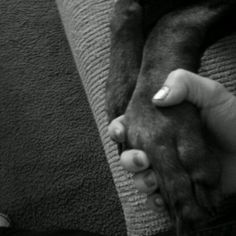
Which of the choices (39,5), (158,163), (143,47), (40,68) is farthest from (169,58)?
(39,5)

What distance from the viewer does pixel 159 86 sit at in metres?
0.58

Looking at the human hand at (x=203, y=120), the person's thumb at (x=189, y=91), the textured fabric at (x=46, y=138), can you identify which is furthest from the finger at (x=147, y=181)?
the textured fabric at (x=46, y=138)

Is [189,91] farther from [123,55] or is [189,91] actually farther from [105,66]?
[105,66]

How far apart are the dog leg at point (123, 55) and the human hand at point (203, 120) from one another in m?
0.07

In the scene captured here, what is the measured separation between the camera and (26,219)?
1282 millimetres

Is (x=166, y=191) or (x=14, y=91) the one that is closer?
(x=166, y=191)

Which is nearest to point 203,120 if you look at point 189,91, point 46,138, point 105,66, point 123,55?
point 189,91

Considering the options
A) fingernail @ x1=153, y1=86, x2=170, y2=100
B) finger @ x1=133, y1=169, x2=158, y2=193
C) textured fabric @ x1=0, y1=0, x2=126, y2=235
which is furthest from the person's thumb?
textured fabric @ x1=0, y1=0, x2=126, y2=235

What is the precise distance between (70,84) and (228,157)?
0.90 metres

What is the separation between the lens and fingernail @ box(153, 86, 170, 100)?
1.73 feet

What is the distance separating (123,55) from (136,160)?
226 millimetres

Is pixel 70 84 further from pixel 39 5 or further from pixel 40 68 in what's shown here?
pixel 39 5

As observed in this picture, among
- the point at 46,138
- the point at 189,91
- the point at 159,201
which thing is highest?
the point at 189,91

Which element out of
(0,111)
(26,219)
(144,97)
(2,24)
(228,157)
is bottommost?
(26,219)
